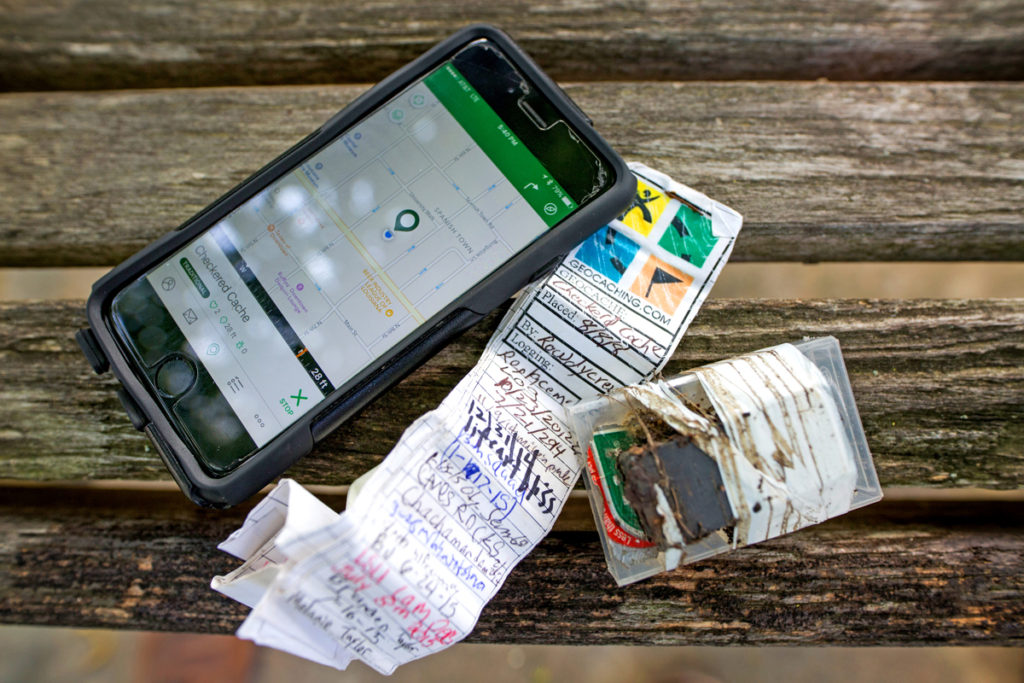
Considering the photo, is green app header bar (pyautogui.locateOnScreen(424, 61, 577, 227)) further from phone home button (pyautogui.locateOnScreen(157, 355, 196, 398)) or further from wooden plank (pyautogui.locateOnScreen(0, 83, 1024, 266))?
phone home button (pyautogui.locateOnScreen(157, 355, 196, 398))

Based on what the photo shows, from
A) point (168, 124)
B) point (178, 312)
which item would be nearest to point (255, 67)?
point (168, 124)

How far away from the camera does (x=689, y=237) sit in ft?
1.67

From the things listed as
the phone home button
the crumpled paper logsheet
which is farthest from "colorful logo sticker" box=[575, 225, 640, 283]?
the phone home button

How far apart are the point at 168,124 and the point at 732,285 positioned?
0.82m

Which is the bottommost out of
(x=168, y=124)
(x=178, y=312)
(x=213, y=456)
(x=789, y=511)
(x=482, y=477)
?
(x=789, y=511)

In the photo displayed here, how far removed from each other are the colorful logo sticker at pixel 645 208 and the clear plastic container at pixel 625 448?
5.6 inches

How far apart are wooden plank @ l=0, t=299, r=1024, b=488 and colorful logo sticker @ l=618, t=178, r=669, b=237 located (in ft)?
0.30

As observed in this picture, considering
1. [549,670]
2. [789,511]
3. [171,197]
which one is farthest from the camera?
[549,670]

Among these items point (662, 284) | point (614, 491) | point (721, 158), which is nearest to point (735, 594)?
point (614, 491)

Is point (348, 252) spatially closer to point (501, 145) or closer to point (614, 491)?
point (501, 145)

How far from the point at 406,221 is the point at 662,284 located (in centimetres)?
22

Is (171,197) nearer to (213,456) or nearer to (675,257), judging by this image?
(213,456)

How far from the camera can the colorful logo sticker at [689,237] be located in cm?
51

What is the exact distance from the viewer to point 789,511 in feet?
1.36
